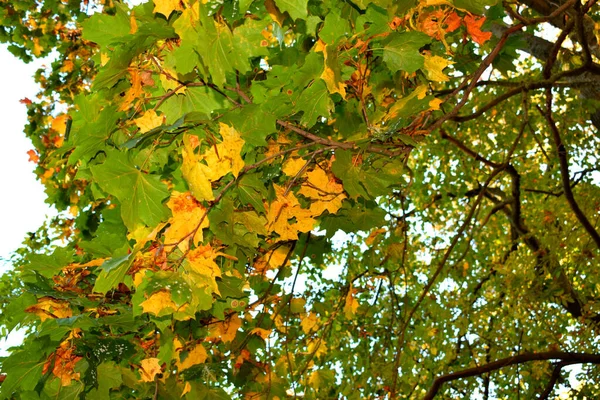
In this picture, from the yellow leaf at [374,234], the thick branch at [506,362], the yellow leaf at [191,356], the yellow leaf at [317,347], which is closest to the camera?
the yellow leaf at [191,356]

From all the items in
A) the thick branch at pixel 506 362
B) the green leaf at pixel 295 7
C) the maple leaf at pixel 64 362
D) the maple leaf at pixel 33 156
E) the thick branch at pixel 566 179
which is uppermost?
the thick branch at pixel 566 179

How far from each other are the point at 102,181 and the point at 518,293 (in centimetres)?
469

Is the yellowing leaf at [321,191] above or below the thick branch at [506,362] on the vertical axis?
below

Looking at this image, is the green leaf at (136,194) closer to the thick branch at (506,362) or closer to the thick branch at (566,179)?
the thick branch at (506,362)

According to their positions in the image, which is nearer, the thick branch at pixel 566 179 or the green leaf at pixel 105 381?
the green leaf at pixel 105 381

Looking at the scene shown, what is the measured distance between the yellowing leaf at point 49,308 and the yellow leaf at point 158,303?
354 mm

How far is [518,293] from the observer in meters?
5.37

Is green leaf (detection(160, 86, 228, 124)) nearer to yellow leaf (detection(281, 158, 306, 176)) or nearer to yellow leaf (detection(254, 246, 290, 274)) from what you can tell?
yellow leaf (detection(281, 158, 306, 176))

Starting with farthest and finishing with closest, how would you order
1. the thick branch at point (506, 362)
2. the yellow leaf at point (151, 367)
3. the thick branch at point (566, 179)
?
the thick branch at point (566, 179)
the thick branch at point (506, 362)
the yellow leaf at point (151, 367)

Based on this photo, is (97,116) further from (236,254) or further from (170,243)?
(236,254)

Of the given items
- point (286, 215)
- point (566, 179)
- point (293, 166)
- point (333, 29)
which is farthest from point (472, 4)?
point (566, 179)

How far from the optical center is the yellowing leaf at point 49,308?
5.41ft

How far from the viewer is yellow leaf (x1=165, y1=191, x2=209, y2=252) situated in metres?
1.39

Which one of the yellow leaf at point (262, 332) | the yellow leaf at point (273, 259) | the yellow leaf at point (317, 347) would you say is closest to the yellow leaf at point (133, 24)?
the yellow leaf at point (273, 259)
